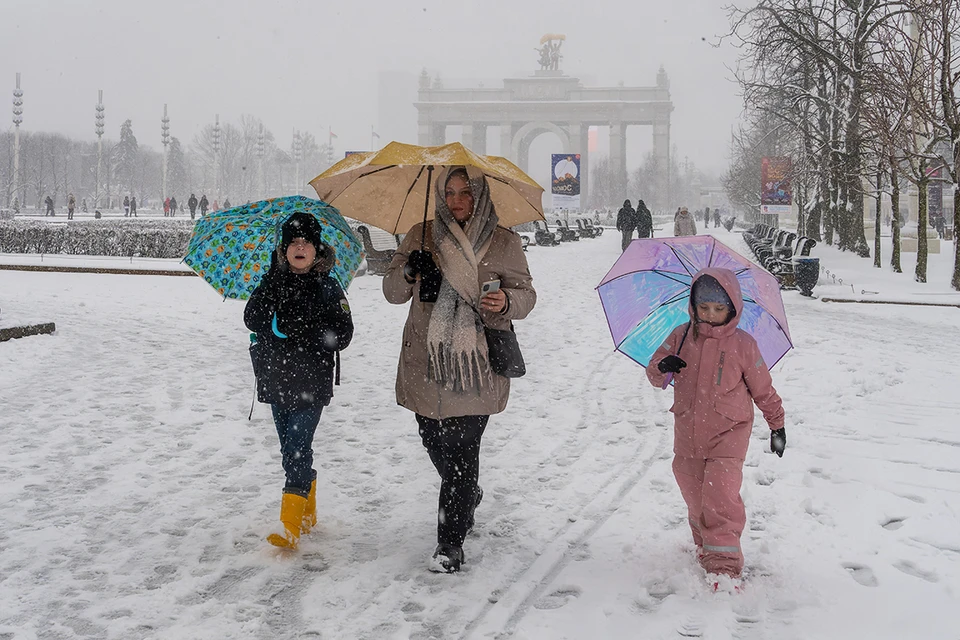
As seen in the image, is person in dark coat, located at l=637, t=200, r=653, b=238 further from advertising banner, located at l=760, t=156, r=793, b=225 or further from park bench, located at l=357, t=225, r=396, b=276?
→ park bench, located at l=357, t=225, r=396, b=276

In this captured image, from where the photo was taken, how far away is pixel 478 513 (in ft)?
16.3

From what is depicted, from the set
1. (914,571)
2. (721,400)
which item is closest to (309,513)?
(721,400)

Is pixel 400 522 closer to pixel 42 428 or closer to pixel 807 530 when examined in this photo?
pixel 807 530

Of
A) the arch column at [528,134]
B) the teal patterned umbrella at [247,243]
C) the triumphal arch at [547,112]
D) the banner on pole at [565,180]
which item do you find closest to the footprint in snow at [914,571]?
the teal patterned umbrella at [247,243]

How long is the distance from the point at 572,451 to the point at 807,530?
1959 millimetres

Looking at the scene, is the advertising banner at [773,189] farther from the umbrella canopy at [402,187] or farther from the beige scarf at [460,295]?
the beige scarf at [460,295]

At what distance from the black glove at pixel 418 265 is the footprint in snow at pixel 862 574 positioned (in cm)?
246

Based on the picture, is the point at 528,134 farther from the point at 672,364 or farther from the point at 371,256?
the point at 672,364

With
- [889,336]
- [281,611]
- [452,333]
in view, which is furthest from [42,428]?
[889,336]

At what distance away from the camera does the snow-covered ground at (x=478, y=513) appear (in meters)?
3.67

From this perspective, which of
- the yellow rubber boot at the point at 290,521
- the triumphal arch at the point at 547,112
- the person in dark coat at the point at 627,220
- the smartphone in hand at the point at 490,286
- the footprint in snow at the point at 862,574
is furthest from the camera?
the triumphal arch at the point at 547,112

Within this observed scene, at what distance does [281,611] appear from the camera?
3680mm

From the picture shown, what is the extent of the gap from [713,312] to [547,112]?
103 metres

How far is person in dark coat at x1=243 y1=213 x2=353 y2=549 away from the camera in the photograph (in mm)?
4148
